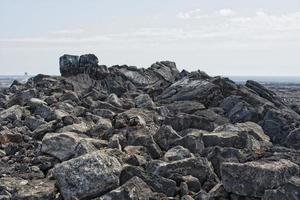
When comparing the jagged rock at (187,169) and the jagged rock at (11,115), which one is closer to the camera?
the jagged rock at (187,169)

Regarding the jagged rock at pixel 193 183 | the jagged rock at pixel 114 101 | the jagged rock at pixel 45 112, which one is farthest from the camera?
the jagged rock at pixel 114 101

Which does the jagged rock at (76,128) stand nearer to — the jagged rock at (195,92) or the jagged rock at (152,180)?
the jagged rock at (152,180)

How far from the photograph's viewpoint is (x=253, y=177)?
1459 centimetres

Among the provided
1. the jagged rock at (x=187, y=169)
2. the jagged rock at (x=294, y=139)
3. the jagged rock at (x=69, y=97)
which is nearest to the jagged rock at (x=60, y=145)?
the jagged rock at (x=187, y=169)

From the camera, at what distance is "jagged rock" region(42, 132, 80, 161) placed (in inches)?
709

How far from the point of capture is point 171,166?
53.8 feet

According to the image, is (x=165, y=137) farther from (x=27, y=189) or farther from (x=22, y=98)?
(x=22, y=98)

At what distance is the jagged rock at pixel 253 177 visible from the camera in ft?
47.5

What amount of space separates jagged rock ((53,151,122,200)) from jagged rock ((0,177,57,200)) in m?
0.44

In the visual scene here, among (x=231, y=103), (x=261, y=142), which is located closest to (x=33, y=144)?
(x=261, y=142)

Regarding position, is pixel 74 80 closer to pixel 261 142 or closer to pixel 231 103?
pixel 231 103

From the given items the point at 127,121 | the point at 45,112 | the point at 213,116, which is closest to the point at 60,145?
the point at 127,121

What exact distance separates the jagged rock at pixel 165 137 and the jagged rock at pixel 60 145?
11.2ft

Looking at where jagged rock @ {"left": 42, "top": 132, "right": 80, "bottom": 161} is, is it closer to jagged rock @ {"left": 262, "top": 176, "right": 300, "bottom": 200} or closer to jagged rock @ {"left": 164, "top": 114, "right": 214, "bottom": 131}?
jagged rock @ {"left": 164, "top": 114, "right": 214, "bottom": 131}
